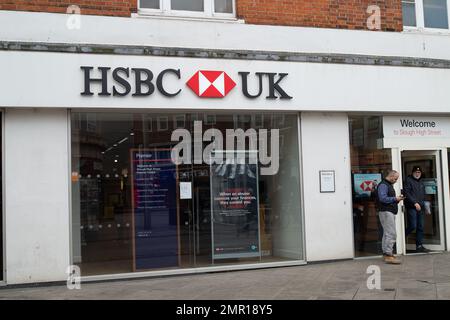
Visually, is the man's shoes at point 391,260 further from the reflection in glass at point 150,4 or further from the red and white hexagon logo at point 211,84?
the reflection in glass at point 150,4

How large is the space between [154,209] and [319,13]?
492 cm

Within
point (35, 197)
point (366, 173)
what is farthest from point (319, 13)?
point (35, 197)

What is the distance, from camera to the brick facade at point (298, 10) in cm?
943

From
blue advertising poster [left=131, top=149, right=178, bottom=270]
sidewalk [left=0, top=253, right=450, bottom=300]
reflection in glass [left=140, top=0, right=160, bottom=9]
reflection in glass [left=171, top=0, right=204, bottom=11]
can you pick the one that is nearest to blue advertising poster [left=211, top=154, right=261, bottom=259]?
sidewalk [left=0, top=253, right=450, bottom=300]

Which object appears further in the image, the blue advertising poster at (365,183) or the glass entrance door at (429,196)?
the glass entrance door at (429,196)

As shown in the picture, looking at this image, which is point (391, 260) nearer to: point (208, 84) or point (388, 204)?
point (388, 204)

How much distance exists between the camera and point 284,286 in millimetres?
8430

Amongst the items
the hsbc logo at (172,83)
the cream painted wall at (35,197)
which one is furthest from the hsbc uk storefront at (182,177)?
the cream painted wall at (35,197)

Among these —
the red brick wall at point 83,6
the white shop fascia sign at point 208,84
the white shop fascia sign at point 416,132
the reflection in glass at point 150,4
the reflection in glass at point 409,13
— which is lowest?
the white shop fascia sign at point 416,132

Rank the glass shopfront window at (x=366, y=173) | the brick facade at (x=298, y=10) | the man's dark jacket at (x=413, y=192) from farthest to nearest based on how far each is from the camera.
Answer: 1. the man's dark jacket at (x=413, y=192)
2. the glass shopfront window at (x=366, y=173)
3. the brick facade at (x=298, y=10)

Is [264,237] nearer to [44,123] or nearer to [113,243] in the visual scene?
[113,243]

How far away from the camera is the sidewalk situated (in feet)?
25.4

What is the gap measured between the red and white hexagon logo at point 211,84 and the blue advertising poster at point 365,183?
329 cm

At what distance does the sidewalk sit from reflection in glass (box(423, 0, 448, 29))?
5.03 meters
